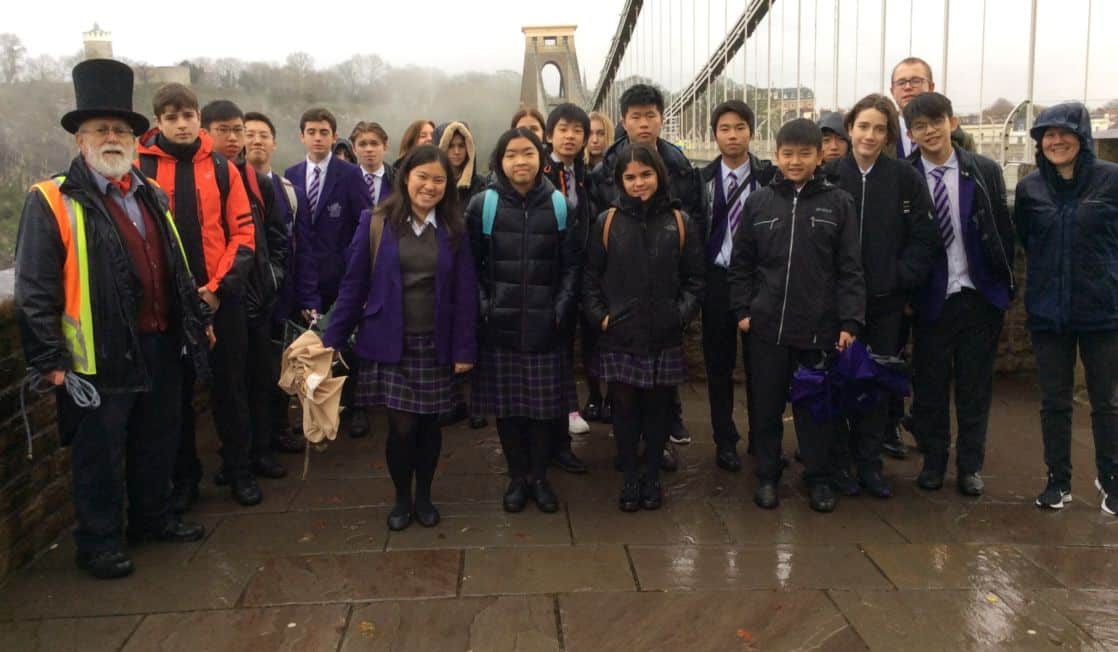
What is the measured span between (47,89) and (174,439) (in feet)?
43.9

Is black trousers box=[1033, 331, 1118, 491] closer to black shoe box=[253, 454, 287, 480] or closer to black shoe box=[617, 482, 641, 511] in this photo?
black shoe box=[617, 482, 641, 511]

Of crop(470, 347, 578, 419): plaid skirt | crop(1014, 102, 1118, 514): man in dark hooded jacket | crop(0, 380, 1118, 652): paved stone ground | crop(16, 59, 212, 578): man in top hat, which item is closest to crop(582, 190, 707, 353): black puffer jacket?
crop(470, 347, 578, 419): plaid skirt

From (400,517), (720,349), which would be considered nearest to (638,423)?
(720,349)

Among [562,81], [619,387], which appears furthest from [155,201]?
[562,81]

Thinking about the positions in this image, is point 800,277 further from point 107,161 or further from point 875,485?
point 107,161

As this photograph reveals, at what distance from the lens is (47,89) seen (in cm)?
1388

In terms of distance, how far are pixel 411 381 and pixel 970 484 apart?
7.93 ft

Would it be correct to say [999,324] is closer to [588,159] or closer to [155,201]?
[588,159]

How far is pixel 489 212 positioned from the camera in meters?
3.44

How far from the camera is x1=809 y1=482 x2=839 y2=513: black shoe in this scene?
351 cm

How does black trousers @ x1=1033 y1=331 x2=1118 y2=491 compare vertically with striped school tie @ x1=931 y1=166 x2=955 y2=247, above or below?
→ below

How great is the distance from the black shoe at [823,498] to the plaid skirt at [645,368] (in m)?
0.74

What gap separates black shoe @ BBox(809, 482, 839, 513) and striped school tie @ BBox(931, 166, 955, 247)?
115 cm

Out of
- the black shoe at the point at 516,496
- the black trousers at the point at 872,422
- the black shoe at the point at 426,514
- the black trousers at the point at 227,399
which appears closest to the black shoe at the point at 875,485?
the black trousers at the point at 872,422
